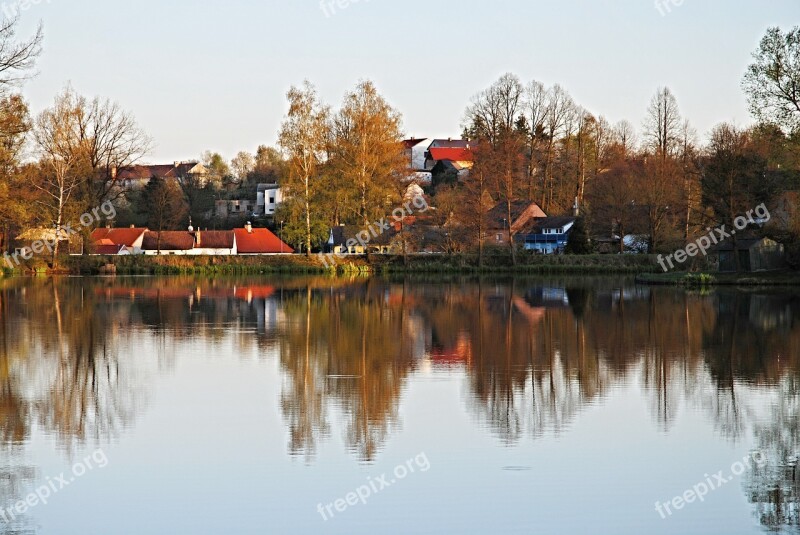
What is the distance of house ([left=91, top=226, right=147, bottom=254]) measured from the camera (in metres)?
78.3

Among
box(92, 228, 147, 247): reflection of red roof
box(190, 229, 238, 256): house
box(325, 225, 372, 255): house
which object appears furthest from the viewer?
box(190, 229, 238, 256): house

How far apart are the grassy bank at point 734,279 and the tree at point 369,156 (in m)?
20.9

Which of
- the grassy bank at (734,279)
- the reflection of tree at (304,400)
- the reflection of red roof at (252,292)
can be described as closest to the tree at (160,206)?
the reflection of red roof at (252,292)

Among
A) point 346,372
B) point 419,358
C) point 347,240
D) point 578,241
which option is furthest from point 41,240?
point 346,372

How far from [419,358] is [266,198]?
291ft

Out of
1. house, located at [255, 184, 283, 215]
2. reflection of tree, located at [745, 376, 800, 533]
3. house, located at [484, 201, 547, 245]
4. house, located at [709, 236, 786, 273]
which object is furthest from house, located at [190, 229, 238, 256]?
reflection of tree, located at [745, 376, 800, 533]

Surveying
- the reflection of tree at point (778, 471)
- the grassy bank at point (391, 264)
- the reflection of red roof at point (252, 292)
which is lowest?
the reflection of tree at point (778, 471)

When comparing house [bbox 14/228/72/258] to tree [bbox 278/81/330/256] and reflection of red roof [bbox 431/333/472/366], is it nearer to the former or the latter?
tree [bbox 278/81/330/256]

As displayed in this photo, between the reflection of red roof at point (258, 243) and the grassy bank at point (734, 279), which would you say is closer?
the grassy bank at point (734, 279)

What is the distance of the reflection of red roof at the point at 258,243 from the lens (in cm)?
8138

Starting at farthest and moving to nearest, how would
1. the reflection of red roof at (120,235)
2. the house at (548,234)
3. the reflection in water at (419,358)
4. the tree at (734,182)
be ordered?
1. the reflection of red roof at (120,235)
2. the house at (548,234)
3. the tree at (734,182)
4. the reflection in water at (419,358)

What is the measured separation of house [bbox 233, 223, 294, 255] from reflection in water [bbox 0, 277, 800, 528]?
39.7m

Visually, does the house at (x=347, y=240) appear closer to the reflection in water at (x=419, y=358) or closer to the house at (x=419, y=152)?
the reflection in water at (x=419, y=358)

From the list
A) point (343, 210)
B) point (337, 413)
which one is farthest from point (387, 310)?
point (343, 210)
